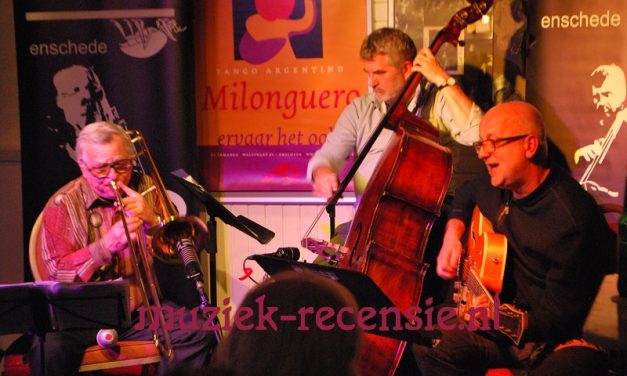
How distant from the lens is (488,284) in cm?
339

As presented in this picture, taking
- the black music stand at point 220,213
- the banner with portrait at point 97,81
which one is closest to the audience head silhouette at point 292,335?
the black music stand at point 220,213

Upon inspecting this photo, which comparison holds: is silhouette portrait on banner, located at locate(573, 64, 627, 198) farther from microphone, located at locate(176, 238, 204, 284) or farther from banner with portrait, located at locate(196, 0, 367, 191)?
microphone, located at locate(176, 238, 204, 284)

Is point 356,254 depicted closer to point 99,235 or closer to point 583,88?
point 99,235

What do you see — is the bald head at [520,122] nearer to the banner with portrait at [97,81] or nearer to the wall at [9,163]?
the banner with portrait at [97,81]

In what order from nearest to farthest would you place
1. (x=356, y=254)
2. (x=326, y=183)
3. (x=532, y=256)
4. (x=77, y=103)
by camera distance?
(x=532, y=256) → (x=356, y=254) → (x=326, y=183) → (x=77, y=103)

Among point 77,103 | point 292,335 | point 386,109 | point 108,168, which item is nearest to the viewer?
point 292,335

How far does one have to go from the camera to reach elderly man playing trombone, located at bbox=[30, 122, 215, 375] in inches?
154

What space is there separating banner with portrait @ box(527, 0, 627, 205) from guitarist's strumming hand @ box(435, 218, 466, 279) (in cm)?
116

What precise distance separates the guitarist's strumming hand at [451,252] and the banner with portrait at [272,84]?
1570mm

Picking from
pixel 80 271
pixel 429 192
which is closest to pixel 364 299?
pixel 429 192

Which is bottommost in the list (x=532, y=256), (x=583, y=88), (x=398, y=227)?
(x=532, y=256)

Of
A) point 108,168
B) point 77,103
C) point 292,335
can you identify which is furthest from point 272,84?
point 292,335

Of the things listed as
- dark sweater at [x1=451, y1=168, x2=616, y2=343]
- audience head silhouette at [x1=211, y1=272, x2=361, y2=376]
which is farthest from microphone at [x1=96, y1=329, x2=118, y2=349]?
audience head silhouette at [x1=211, y1=272, x2=361, y2=376]

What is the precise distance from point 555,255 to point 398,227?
2.43ft
